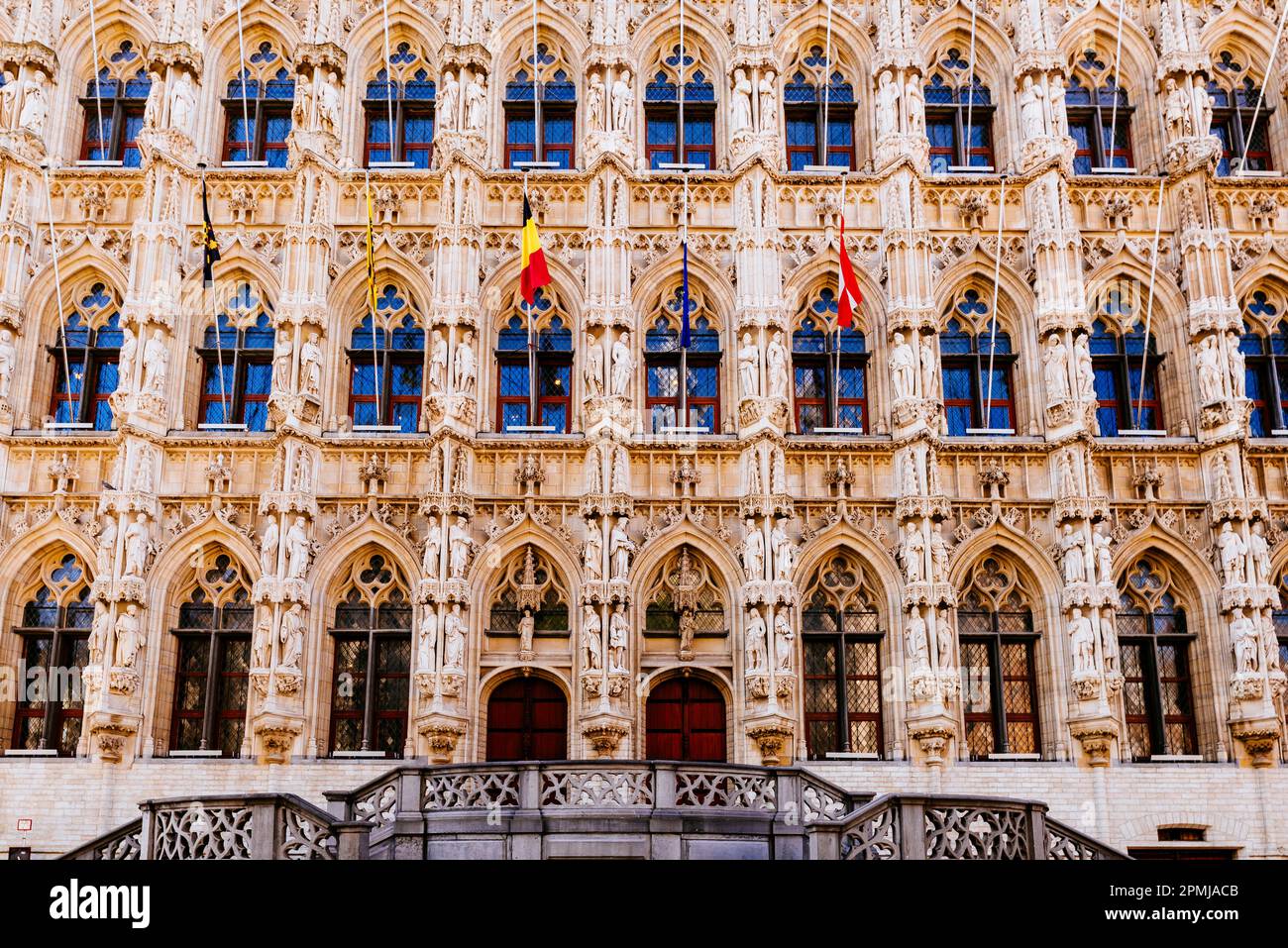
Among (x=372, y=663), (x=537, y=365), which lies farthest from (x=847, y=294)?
(x=372, y=663)

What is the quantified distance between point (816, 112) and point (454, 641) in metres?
12.9

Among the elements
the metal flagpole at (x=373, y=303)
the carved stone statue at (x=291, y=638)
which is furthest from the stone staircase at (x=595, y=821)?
the metal flagpole at (x=373, y=303)

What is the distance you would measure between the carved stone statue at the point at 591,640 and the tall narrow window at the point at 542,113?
9279 millimetres

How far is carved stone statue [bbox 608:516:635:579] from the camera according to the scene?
74.2 feet

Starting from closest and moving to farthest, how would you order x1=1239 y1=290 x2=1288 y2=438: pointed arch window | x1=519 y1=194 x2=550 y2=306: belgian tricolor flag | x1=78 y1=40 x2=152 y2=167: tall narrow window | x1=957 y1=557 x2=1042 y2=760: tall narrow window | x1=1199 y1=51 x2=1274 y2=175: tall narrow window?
x1=957 y1=557 x2=1042 y2=760: tall narrow window → x1=519 y1=194 x2=550 y2=306: belgian tricolor flag → x1=1239 y1=290 x2=1288 y2=438: pointed arch window → x1=78 y1=40 x2=152 y2=167: tall narrow window → x1=1199 y1=51 x2=1274 y2=175: tall narrow window

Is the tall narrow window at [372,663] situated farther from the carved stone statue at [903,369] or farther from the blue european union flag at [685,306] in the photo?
the carved stone statue at [903,369]

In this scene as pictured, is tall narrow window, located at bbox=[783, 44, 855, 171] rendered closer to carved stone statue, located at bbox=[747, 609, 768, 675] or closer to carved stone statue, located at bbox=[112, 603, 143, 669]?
carved stone statue, located at bbox=[747, 609, 768, 675]

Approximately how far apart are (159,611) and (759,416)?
11.1 m

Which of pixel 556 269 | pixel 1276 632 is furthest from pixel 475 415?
pixel 1276 632

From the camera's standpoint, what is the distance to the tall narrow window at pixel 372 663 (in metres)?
22.6

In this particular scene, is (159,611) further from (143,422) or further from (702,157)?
(702,157)

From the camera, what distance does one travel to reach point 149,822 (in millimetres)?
16375

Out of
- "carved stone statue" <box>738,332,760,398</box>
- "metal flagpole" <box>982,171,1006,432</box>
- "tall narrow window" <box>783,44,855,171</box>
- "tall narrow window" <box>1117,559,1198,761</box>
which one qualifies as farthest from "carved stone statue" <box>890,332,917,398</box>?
"tall narrow window" <box>1117,559,1198,761</box>

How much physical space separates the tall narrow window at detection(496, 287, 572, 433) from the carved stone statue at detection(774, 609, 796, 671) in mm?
5454
